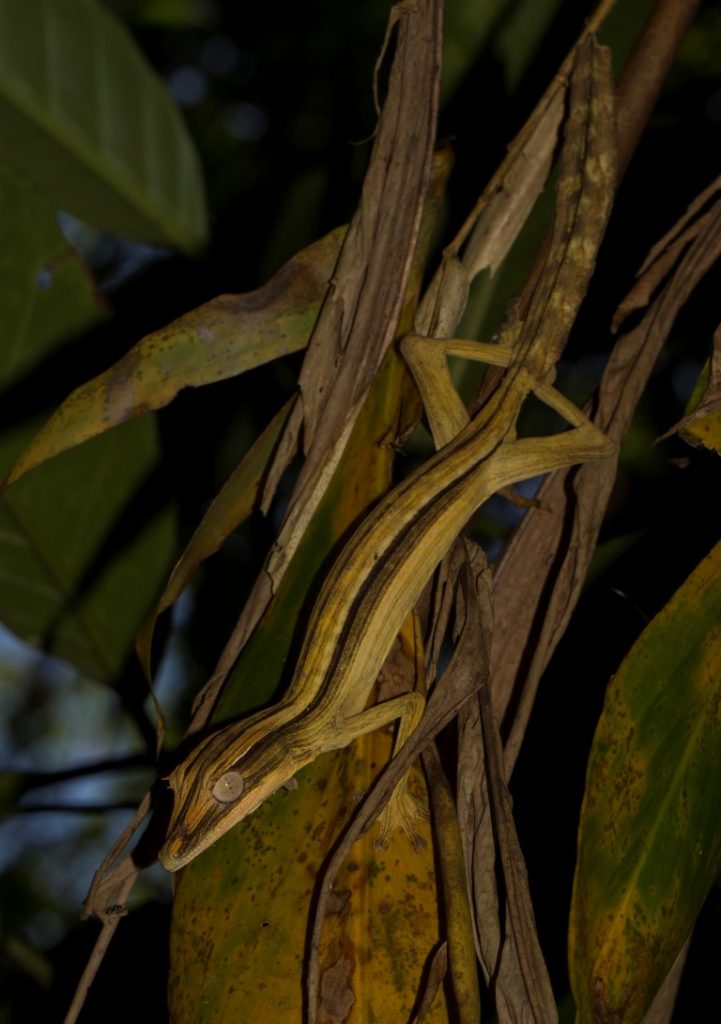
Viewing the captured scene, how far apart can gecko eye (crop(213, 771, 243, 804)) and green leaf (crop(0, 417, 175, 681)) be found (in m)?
1.12

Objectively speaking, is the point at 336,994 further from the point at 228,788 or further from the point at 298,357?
the point at 298,357

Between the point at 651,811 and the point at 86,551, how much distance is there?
1.63 metres

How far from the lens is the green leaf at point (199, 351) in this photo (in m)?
1.78

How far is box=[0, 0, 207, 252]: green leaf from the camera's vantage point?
2.65m

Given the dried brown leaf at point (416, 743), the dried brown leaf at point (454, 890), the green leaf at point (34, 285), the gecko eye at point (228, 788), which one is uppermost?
the green leaf at point (34, 285)

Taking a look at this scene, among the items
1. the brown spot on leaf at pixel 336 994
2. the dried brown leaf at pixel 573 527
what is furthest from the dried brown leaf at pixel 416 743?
the dried brown leaf at pixel 573 527

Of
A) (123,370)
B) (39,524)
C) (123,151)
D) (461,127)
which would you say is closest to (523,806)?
(39,524)

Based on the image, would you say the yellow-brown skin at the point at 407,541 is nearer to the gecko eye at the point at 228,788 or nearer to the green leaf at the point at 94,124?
the gecko eye at the point at 228,788

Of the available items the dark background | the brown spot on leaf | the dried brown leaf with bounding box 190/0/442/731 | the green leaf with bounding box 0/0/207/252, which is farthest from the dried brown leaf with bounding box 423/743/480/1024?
the green leaf with bounding box 0/0/207/252

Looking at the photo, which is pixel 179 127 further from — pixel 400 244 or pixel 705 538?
pixel 705 538

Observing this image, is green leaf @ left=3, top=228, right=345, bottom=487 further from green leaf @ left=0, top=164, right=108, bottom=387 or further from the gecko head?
green leaf @ left=0, top=164, right=108, bottom=387

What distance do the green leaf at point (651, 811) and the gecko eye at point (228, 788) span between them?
0.56 m

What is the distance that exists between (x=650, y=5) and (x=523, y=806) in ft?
7.20

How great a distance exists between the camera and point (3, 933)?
9.77ft
